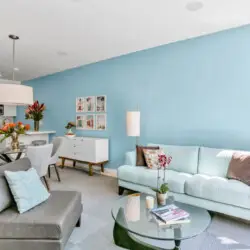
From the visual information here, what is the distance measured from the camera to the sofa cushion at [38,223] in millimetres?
1813

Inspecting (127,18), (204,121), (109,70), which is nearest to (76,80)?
(109,70)

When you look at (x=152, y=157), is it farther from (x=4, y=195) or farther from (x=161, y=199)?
(x=4, y=195)

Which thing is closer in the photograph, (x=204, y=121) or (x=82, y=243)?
(x=82, y=243)

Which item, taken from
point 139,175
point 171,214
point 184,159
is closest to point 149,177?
point 139,175

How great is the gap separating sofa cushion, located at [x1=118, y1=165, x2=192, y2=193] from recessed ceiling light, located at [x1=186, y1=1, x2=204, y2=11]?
2221mm

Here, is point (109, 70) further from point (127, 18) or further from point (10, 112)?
point (10, 112)

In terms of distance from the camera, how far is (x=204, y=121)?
144 inches

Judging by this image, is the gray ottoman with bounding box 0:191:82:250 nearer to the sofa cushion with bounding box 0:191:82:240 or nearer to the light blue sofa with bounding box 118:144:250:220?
the sofa cushion with bounding box 0:191:82:240

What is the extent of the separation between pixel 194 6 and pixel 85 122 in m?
3.67

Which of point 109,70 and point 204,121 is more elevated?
point 109,70

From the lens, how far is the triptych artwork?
5.09 m

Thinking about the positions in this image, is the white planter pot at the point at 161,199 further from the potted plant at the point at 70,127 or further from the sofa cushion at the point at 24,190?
the potted plant at the point at 70,127

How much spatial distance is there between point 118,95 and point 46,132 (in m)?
2.66

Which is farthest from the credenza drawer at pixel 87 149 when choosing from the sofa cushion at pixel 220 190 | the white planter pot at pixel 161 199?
the white planter pot at pixel 161 199
